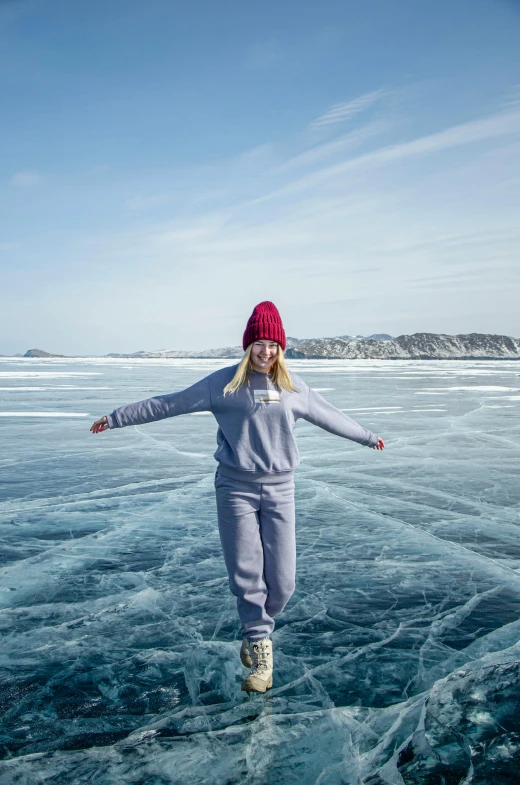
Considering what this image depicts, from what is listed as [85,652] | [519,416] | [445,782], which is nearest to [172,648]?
[85,652]

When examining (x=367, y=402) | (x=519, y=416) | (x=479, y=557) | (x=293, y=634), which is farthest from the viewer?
(x=367, y=402)

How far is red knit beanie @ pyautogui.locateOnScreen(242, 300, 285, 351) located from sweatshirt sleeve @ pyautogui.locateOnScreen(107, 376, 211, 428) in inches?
12.2

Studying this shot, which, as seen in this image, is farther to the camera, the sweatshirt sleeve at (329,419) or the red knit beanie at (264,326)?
the sweatshirt sleeve at (329,419)

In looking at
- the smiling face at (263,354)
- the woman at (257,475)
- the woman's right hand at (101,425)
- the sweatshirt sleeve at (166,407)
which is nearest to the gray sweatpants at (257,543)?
the woman at (257,475)

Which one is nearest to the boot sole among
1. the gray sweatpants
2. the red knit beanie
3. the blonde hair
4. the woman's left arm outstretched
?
the gray sweatpants

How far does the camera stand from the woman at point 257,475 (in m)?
2.61

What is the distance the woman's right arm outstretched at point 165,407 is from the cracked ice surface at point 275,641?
4.01 feet

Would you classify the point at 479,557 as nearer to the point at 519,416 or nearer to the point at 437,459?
the point at 437,459

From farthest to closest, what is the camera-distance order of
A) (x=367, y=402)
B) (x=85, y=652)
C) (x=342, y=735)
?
(x=367, y=402) → (x=85, y=652) → (x=342, y=735)

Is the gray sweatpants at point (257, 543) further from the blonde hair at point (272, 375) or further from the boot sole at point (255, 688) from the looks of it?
the blonde hair at point (272, 375)

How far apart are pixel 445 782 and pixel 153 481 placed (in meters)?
5.18

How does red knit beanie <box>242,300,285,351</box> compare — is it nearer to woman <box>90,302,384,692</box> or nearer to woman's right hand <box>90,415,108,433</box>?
woman <box>90,302,384,692</box>

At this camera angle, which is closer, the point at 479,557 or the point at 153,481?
the point at 479,557

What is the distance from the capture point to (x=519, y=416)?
42.2 ft
